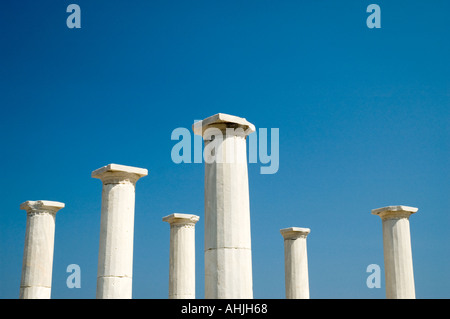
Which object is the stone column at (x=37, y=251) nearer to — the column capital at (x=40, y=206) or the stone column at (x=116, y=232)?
the column capital at (x=40, y=206)

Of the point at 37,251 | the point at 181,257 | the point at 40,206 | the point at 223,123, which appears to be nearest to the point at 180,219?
the point at 181,257

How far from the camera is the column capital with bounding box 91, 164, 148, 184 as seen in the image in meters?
26.7

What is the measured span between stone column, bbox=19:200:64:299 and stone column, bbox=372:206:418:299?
21.1 m

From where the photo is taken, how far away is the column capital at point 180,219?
114ft

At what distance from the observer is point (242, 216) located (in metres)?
19.1

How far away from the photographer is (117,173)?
88.4 feet

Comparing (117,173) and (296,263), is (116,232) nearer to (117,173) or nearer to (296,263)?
(117,173)

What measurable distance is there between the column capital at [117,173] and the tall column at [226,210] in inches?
329

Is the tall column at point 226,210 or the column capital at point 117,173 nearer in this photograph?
the tall column at point 226,210

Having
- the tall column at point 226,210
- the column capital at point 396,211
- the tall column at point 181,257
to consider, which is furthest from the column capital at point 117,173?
the column capital at point 396,211

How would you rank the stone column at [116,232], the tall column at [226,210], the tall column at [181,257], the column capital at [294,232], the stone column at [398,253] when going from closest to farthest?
the tall column at [226,210] < the stone column at [116,232] < the stone column at [398,253] < the tall column at [181,257] < the column capital at [294,232]

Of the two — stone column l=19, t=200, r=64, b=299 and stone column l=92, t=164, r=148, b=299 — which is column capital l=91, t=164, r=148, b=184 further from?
stone column l=19, t=200, r=64, b=299

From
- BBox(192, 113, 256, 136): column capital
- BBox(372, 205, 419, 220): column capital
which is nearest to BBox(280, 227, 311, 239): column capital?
BBox(372, 205, 419, 220): column capital
